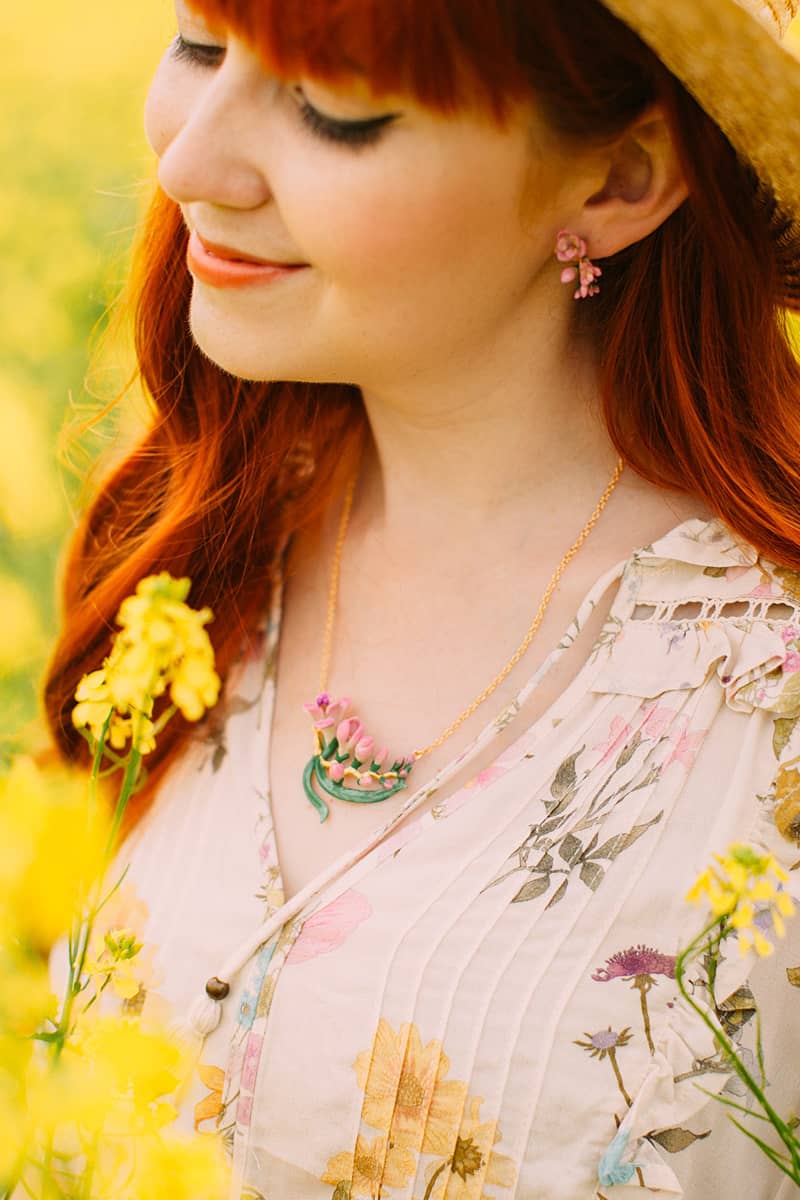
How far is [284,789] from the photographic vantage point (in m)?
1.43

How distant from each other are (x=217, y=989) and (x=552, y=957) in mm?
328

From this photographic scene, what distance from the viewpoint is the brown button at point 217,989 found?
128cm

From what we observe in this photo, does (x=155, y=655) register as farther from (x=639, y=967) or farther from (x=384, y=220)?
(x=639, y=967)

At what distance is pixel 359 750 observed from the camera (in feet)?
4.57

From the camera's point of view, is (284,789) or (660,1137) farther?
(284,789)

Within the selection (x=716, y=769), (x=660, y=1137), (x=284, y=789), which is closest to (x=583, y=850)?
(x=716, y=769)

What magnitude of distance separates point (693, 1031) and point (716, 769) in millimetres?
234

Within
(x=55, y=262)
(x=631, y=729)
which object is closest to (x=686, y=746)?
(x=631, y=729)

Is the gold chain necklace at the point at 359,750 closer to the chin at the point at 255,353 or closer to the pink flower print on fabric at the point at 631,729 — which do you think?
the pink flower print on fabric at the point at 631,729

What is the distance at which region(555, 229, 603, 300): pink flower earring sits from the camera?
1.30 meters

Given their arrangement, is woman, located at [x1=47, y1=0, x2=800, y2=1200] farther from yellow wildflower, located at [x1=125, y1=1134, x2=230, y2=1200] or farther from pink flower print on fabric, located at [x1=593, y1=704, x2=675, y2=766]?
yellow wildflower, located at [x1=125, y1=1134, x2=230, y2=1200]

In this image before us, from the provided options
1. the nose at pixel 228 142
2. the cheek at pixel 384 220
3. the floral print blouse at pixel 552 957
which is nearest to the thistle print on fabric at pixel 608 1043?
the floral print blouse at pixel 552 957

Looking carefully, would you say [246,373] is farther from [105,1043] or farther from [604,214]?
[105,1043]

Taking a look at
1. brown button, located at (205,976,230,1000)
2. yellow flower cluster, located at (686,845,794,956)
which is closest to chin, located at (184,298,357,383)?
brown button, located at (205,976,230,1000)
